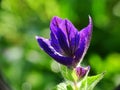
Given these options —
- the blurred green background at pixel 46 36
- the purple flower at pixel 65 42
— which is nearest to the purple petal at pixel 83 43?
the purple flower at pixel 65 42

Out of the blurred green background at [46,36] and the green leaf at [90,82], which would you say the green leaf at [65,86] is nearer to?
the green leaf at [90,82]

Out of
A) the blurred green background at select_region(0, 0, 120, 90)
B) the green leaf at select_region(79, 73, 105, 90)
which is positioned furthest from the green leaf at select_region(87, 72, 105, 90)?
the blurred green background at select_region(0, 0, 120, 90)

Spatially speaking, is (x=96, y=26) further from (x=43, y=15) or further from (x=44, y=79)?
(x=44, y=79)

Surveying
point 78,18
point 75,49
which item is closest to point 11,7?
point 78,18

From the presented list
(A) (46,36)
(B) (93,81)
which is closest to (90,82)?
(B) (93,81)

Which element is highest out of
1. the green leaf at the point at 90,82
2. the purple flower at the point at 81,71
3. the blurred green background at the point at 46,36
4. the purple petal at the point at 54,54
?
the blurred green background at the point at 46,36

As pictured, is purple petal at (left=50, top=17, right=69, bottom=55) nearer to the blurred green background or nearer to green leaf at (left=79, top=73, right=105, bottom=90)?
green leaf at (left=79, top=73, right=105, bottom=90)

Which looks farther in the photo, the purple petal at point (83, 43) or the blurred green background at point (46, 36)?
the blurred green background at point (46, 36)

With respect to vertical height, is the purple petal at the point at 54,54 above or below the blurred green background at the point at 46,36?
below
